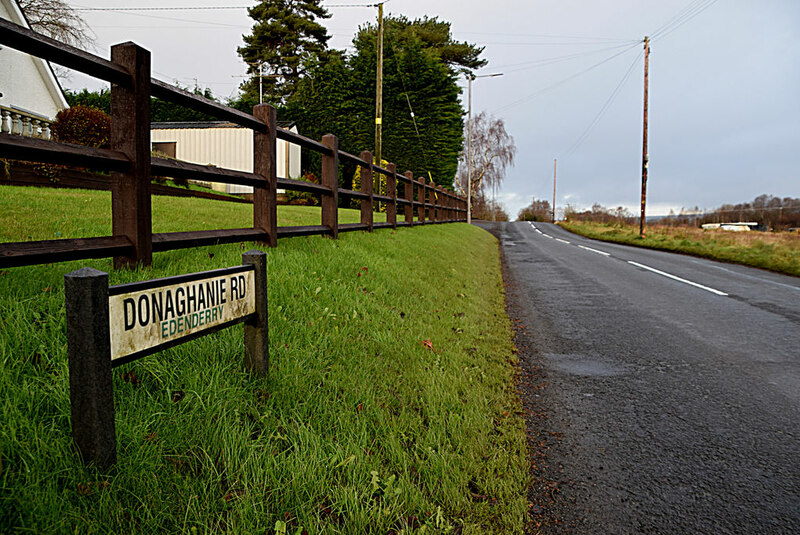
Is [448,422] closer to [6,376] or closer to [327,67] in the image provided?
[6,376]

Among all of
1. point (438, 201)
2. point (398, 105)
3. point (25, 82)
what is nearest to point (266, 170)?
point (438, 201)

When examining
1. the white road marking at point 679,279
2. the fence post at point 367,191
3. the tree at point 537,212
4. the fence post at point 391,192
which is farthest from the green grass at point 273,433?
the tree at point 537,212

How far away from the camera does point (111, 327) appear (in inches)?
65.6

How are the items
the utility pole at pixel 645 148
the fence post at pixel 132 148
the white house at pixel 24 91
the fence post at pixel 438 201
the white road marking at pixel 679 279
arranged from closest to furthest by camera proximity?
the fence post at pixel 132 148, the white road marking at pixel 679 279, the white house at pixel 24 91, the fence post at pixel 438 201, the utility pole at pixel 645 148

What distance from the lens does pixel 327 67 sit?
3516 centimetres

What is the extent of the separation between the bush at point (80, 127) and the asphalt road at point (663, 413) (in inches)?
602

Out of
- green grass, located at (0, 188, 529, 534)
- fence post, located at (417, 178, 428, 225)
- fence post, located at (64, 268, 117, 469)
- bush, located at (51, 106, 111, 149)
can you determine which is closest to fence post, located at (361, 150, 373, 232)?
green grass, located at (0, 188, 529, 534)

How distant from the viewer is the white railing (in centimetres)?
1445

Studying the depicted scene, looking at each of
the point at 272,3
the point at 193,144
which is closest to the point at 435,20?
the point at 272,3

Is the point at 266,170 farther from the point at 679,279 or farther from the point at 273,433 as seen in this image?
the point at 679,279

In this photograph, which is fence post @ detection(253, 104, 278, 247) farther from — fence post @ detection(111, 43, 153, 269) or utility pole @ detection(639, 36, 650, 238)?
utility pole @ detection(639, 36, 650, 238)

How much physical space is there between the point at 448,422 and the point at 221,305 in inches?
55.7

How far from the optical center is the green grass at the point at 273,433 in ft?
5.54

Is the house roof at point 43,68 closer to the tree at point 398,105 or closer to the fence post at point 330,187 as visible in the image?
the tree at point 398,105
